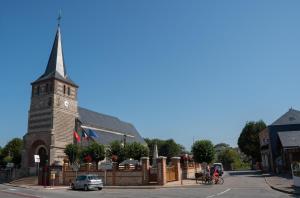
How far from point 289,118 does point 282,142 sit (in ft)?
26.0

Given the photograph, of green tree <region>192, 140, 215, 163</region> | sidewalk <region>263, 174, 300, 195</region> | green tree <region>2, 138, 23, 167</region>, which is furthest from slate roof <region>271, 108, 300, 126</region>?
green tree <region>2, 138, 23, 167</region>

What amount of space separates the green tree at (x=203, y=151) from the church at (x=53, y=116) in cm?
1425

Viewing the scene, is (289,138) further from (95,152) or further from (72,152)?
(72,152)

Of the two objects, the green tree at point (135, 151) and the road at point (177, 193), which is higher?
the green tree at point (135, 151)

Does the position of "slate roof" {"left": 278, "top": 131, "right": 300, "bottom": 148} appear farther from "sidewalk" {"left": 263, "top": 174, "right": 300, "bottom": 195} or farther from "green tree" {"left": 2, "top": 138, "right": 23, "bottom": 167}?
"green tree" {"left": 2, "top": 138, "right": 23, "bottom": 167}

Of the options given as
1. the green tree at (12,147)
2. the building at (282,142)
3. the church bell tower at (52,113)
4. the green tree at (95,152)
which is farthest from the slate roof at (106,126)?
the building at (282,142)

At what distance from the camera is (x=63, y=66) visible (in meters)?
55.6

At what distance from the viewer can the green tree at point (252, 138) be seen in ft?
218

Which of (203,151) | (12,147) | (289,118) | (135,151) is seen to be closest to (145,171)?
(203,151)

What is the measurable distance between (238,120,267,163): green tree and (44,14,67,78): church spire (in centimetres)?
3711

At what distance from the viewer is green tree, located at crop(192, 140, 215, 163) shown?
144 feet

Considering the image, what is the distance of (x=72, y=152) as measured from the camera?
161ft

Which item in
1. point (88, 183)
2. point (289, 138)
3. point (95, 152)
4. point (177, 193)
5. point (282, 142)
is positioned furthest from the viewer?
point (95, 152)

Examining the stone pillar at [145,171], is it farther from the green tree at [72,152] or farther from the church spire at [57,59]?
the church spire at [57,59]
